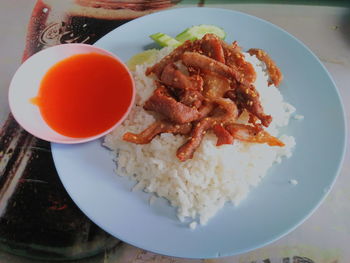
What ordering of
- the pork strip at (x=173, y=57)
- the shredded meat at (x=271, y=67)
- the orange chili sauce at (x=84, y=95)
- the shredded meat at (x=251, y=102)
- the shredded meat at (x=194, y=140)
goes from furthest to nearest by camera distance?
the shredded meat at (x=271, y=67) < the pork strip at (x=173, y=57) < the orange chili sauce at (x=84, y=95) < the shredded meat at (x=251, y=102) < the shredded meat at (x=194, y=140)

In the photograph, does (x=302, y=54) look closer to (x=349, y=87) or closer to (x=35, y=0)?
(x=349, y=87)

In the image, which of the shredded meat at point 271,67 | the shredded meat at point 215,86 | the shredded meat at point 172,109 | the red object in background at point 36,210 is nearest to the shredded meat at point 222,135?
the shredded meat at point 172,109

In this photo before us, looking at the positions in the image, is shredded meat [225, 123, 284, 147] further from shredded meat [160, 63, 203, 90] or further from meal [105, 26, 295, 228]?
shredded meat [160, 63, 203, 90]

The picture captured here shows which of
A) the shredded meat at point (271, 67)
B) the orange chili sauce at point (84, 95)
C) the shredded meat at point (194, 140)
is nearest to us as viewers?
the shredded meat at point (194, 140)

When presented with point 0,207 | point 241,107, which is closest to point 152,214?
point 241,107

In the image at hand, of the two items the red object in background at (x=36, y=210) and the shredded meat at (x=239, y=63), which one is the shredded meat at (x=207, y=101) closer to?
the shredded meat at (x=239, y=63)

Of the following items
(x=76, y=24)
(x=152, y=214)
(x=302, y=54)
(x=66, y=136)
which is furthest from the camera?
(x=76, y=24)

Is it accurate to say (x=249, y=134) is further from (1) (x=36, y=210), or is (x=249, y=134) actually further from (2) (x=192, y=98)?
(1) (x=36, y=210)

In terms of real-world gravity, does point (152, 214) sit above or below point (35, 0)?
below
